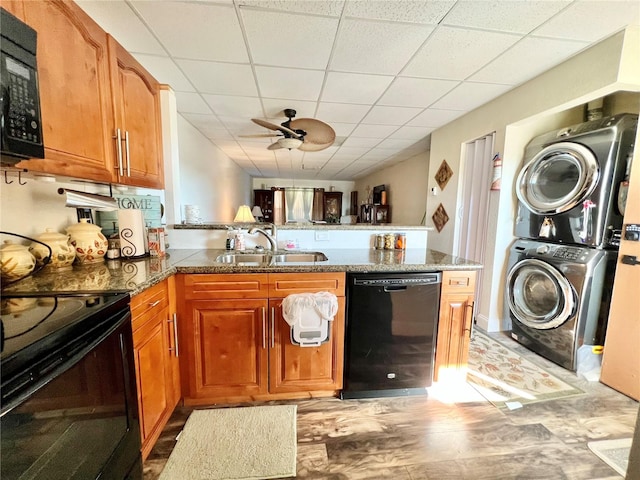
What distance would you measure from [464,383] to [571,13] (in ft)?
7.64

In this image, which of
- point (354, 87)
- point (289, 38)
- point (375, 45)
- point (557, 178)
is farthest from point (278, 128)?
point (557, 178)

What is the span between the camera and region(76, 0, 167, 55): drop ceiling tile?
1.42 meters

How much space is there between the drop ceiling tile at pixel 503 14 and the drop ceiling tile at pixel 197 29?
124 centimetres

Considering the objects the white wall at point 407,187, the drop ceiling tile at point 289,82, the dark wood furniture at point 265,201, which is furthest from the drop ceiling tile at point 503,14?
the dark wood furniture at point 265,201

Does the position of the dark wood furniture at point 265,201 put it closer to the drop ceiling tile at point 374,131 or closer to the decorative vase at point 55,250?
the drop ceiling tile at point 374,131

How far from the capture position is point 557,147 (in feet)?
6.98

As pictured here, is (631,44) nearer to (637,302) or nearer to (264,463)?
(637,302)

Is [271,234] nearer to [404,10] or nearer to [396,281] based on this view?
[396,281]

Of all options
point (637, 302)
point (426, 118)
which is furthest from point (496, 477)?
point (426, 118)

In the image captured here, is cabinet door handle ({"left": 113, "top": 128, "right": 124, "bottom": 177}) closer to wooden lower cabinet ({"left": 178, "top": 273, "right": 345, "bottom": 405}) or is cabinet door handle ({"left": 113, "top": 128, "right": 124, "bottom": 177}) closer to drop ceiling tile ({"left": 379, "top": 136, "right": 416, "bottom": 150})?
wooden lower cabinet ({"left": 178, "top": 273, "right": 345, "bottom": 405})

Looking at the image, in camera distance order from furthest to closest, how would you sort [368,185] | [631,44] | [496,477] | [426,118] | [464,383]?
[368,185], [426,118], [464,383], [631,44], [496,477]

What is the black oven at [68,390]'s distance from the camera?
0.62 metres

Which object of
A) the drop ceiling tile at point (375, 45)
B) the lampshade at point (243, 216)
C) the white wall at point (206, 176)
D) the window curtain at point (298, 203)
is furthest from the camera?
the window curtain at point (298, 203)

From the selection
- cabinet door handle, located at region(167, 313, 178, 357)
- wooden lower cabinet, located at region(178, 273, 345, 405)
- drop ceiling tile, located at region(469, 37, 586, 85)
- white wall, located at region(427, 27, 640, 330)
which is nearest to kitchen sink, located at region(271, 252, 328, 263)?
wooden lower cabinet, located at region(178, 273, 345, 405)
